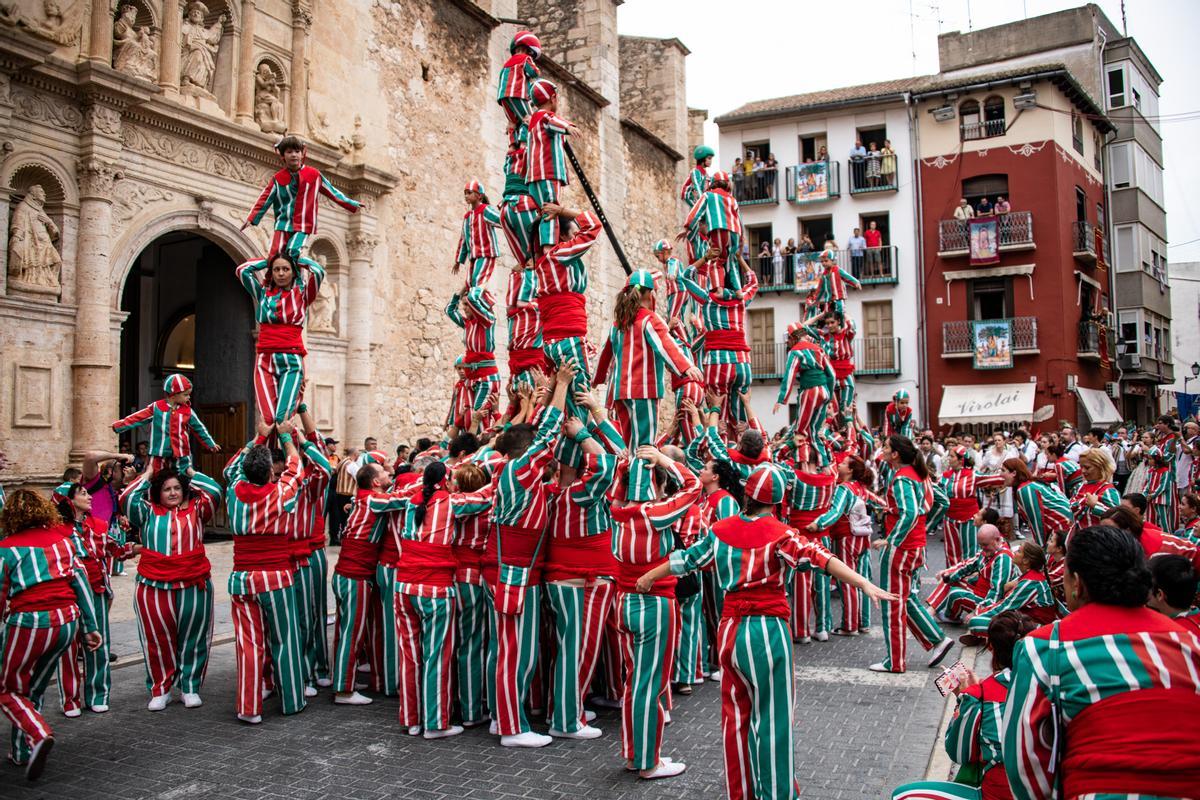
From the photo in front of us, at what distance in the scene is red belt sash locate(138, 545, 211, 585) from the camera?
6.68 m

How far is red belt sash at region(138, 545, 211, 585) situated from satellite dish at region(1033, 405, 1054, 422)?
2679 cm

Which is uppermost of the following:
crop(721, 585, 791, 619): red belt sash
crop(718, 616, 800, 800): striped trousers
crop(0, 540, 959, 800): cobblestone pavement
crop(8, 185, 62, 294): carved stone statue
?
crop(8, 185, 62, 294): carved stone statue

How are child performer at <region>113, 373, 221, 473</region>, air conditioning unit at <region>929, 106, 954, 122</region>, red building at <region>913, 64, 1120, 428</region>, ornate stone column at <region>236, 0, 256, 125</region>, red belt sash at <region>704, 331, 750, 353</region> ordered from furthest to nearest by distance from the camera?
air conditioning unit at <region>929, 106, 954, 122</region> → red building at <region>913, 64, 1120, 428</region> → ornate stone column at <region>236, 0, 256, 125</region> → red belt sash at <region>704, 331, 750, 353</region> → child performer at <region>113, 373, 221, 473</region>

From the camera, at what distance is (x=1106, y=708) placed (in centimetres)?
265

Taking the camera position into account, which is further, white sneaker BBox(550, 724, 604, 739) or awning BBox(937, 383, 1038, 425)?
awning BBox(937, 383, 1038, 425)

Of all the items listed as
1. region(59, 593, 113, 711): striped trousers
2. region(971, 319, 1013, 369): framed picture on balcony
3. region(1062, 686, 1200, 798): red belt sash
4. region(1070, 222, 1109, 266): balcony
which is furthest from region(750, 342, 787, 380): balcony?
region(1062, 686, 1200, 798): red belt sash

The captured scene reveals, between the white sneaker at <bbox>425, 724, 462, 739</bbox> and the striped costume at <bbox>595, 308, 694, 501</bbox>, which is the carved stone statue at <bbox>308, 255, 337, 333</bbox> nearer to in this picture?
the striped costume at <bbox>595, 308, 694, 501</bbox>

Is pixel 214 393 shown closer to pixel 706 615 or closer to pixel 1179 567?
pixel 706 615

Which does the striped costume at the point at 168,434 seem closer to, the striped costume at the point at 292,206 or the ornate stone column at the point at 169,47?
the striped costume at the point at 292,206

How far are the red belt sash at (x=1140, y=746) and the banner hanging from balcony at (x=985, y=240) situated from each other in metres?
29.9

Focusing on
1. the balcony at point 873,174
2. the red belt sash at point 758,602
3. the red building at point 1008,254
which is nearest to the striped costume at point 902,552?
the red belt sash at point 758,602

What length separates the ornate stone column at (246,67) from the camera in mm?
14344

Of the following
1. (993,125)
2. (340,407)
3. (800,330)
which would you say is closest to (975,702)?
(800,330)

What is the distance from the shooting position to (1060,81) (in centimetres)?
2964
